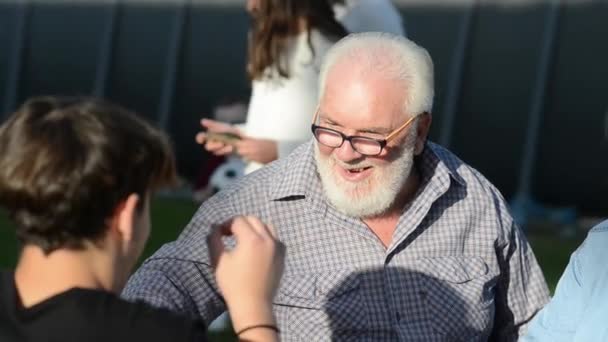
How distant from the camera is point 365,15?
5.34 metres

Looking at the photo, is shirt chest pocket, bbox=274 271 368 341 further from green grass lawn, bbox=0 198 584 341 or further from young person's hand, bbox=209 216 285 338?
green grass lawn, bbox=0 198 584 341

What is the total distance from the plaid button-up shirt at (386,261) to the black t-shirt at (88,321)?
50.9 inches

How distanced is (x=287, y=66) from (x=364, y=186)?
1.31 m

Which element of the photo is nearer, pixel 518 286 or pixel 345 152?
pixel 345 152

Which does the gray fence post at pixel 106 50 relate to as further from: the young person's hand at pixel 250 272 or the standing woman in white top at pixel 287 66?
the young person's hand at pixel 250 272

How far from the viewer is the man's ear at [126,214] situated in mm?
2562

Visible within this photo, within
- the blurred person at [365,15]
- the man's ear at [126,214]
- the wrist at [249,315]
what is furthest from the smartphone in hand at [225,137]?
the man's ear at [126,214]

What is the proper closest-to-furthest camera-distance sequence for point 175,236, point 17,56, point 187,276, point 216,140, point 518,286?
point 187,276
point 518,286
point 216,140
point 175,236
point 17,56

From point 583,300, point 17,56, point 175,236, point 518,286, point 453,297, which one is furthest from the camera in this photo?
point 17,56

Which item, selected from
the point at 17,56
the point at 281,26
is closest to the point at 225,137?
the point at 281,26

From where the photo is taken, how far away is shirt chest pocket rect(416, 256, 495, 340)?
13.1 ft

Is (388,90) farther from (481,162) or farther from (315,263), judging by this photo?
(481,162)

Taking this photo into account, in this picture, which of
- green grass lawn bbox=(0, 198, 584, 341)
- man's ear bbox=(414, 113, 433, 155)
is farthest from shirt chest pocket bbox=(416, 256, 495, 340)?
green grass lawn bbox=(0, 198, 584, 341)

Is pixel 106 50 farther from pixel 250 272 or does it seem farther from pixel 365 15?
pixel 250 272
